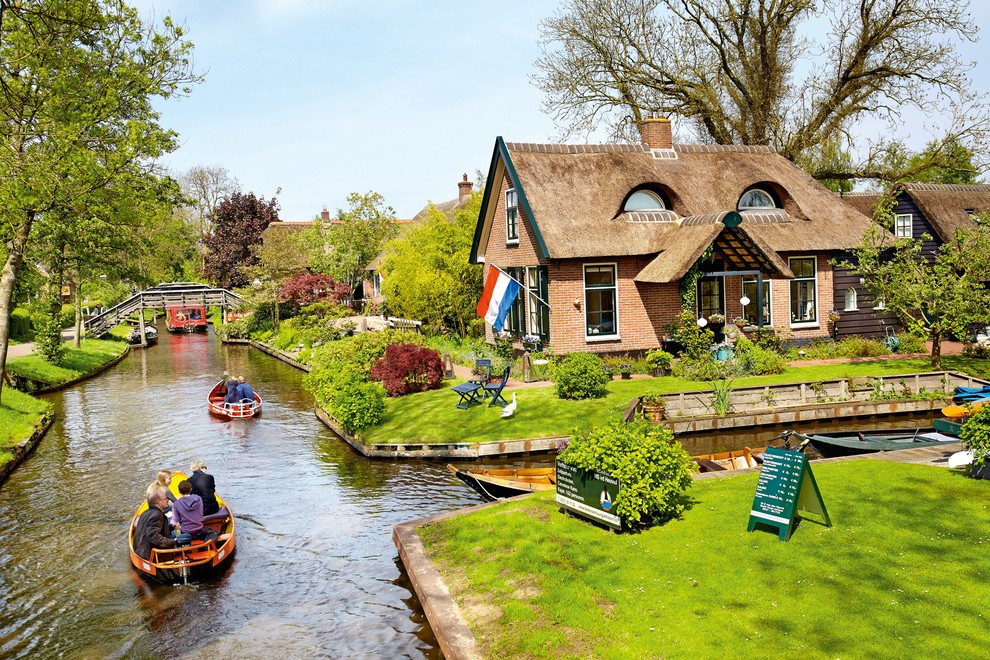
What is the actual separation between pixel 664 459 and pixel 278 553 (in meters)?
7.61

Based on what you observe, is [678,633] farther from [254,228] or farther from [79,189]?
[254,228]

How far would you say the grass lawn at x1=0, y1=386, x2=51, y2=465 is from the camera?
2233cm

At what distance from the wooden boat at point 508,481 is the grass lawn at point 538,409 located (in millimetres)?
3940

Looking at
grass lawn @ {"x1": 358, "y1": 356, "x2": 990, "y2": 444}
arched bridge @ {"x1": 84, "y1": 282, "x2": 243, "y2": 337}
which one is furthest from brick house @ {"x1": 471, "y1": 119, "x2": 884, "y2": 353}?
arched bridge @ {"x1": 84, "y1": 282, "x2": 243, "y2": 337}

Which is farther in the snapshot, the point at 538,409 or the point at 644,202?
the point at 644,202

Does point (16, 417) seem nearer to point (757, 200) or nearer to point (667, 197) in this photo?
point (667, 197)

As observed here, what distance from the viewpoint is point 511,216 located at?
30406mm

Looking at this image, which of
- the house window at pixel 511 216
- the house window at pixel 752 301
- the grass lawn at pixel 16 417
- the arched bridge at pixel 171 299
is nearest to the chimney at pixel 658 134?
the house window at pixel 511 216

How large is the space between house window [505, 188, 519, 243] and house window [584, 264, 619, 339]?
3.71 m

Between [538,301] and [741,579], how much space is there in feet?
66.1

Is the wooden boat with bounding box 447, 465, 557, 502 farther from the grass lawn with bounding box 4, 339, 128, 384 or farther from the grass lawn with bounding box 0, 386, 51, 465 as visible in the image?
the grass lawn with bounding box 4, 339, 128, 384

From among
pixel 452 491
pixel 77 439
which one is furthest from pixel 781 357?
pixel 77 439

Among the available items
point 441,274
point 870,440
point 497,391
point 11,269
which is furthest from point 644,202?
point 11,269

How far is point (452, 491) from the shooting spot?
58.1ft
